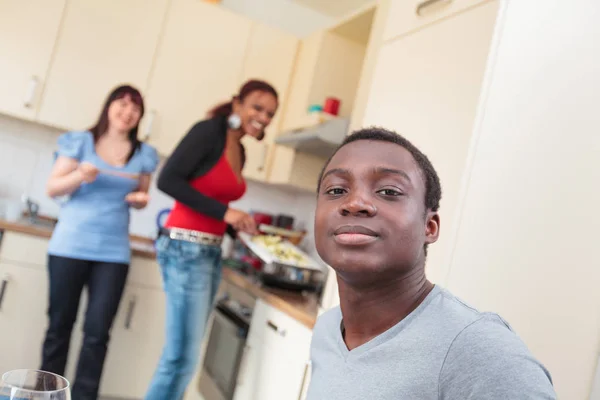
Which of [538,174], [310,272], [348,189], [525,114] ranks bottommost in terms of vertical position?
[310,272]

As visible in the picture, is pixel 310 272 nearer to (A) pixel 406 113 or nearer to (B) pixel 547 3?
(A) pixel 406 113

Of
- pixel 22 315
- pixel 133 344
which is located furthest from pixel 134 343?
pixel 22 315

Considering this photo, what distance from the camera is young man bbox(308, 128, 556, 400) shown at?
0.58 metres

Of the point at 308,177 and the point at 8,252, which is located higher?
the point at 308,177

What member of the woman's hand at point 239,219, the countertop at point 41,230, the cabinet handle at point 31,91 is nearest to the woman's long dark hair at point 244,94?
the woman's hand at point 239,219

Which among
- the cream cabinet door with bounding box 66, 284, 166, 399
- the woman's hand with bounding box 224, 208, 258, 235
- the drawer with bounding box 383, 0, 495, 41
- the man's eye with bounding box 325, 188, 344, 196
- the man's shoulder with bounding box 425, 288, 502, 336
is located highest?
the drawer with bounding box 383, 0, 495, 41

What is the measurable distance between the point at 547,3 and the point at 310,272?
1466mm

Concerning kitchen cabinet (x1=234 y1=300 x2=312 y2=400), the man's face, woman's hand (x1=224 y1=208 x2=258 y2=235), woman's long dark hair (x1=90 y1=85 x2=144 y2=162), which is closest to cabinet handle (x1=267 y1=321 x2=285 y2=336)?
kitchen cabinet (x1=234 y1=300 x2=312 y2=400)

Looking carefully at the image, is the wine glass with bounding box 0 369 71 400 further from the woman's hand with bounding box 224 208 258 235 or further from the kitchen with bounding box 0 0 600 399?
the woman's hand with bounding box 224 208 258 235

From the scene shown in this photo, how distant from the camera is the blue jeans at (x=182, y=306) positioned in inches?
68.4

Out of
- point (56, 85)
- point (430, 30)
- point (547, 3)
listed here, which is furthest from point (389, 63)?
point (56, 85)

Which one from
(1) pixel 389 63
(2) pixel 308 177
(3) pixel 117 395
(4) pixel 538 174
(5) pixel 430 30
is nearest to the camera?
(4) pixel 538 174

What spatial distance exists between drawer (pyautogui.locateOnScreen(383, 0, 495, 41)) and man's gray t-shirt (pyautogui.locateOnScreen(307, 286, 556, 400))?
92 centimetres

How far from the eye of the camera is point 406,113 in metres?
1.49
